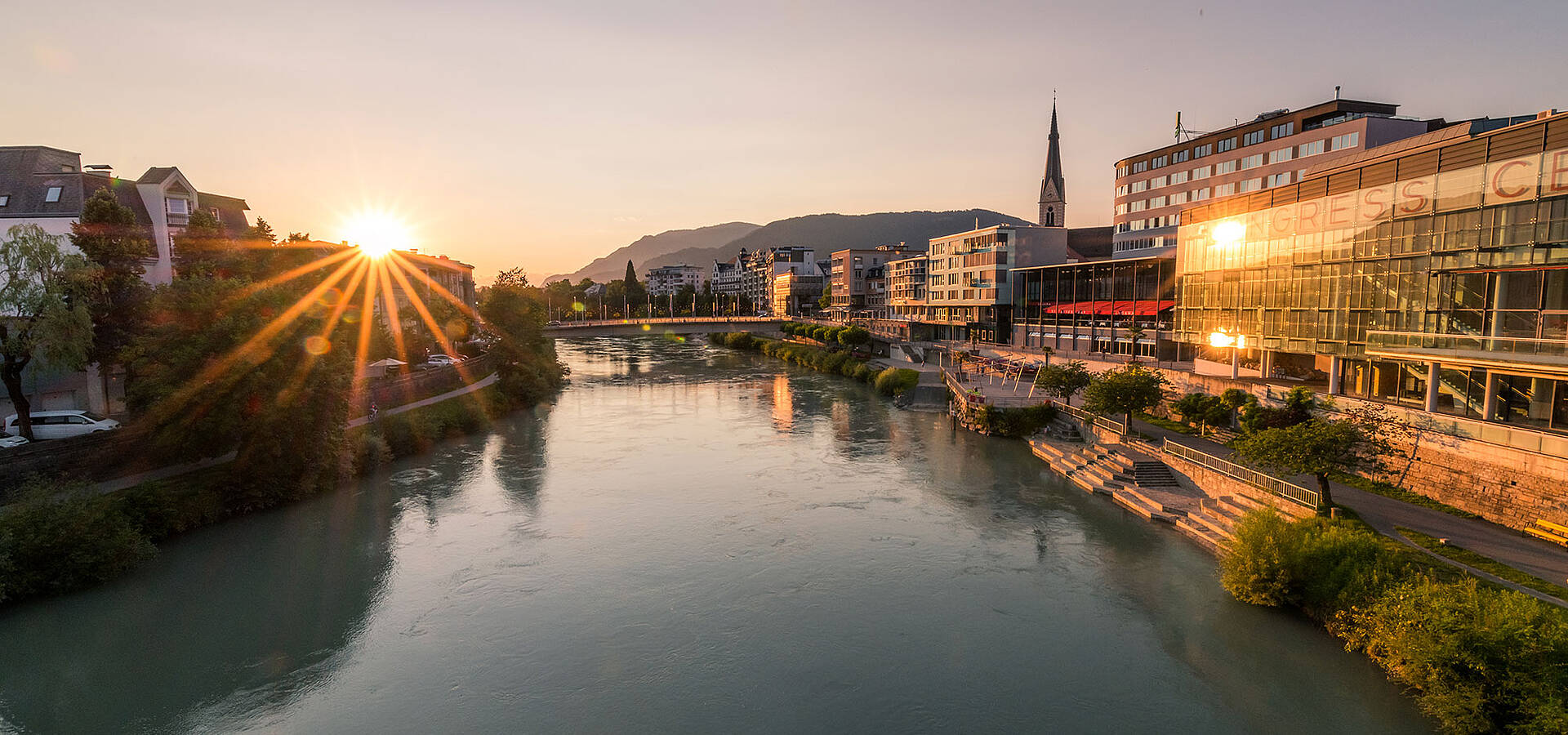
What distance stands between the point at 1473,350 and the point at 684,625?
30.2 metres

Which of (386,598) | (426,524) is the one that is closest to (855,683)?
(386,598)

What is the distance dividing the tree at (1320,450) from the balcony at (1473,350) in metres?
4.82

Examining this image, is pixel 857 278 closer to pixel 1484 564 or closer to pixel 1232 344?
pixel 1232 344

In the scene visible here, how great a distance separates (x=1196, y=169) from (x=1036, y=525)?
197ft

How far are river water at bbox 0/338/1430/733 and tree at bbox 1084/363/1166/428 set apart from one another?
18.3 ft

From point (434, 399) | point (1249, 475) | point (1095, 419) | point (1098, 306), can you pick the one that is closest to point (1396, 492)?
point (1249, 475)

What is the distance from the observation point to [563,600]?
24.1m

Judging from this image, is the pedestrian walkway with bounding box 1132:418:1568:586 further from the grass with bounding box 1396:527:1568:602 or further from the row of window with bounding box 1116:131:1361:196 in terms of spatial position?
the row of window with bounding box 1116:131:1361:196

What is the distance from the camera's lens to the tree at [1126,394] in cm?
3862

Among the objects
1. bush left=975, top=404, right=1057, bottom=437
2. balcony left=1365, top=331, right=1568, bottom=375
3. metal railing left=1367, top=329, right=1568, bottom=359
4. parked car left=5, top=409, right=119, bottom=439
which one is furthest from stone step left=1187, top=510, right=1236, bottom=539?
parked car left=5, top=409, right=119, bottom=439

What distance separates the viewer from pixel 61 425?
30.8m

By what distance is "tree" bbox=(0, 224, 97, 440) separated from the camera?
2862cm

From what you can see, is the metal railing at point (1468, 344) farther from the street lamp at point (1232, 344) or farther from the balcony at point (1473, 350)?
the street lamp at point (1232, 344)

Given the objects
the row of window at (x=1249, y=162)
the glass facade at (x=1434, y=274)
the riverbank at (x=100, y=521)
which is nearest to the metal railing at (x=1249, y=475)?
the glass facade at (x=1434, y=274)
